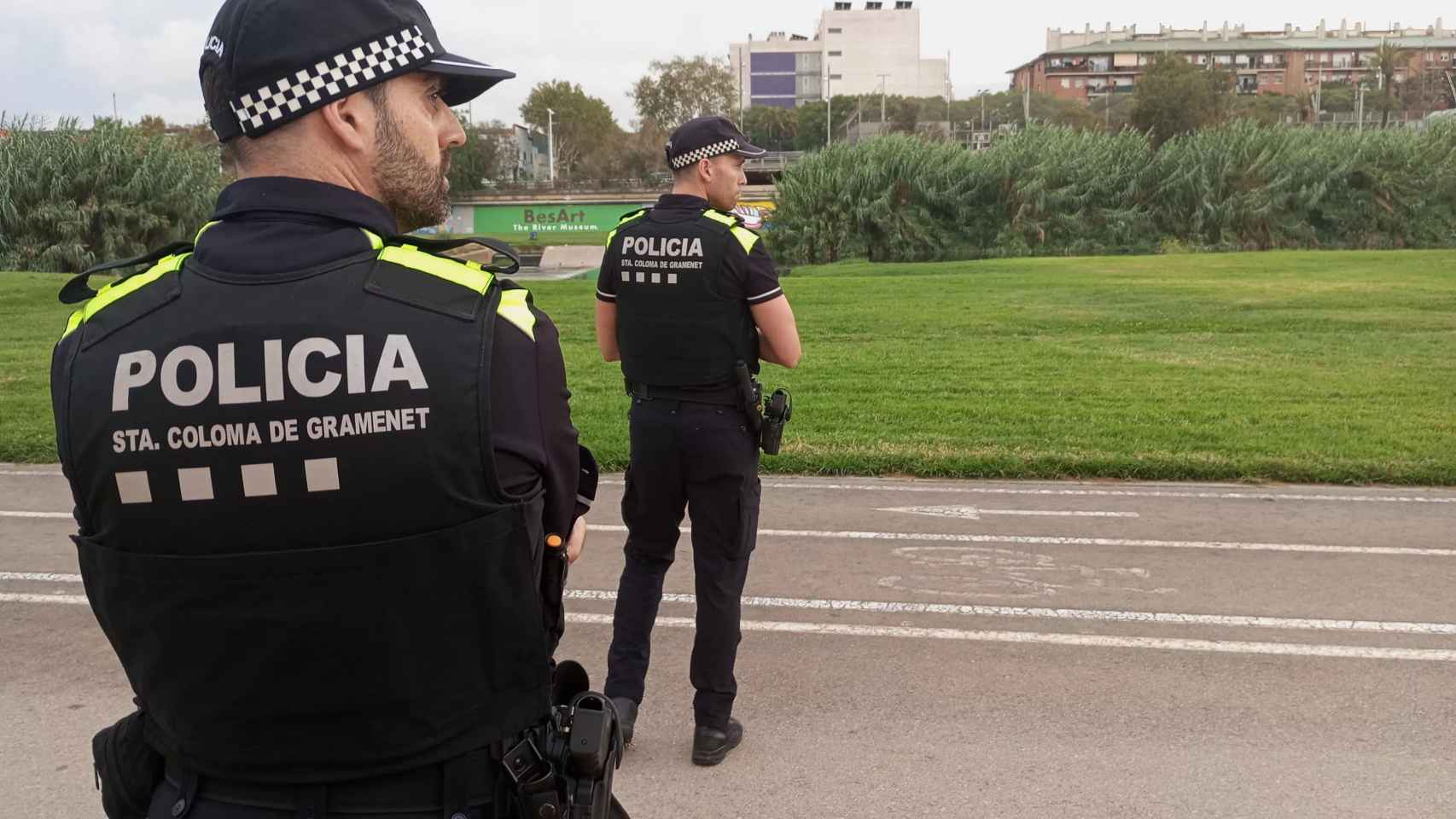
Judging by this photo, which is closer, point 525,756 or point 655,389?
point 525,756

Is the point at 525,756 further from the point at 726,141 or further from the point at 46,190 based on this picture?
the point at 46,190

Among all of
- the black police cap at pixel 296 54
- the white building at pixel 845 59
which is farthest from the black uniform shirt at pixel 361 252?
the white building at pixel 845 59

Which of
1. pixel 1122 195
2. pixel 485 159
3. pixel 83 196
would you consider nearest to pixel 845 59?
pixel 485 159

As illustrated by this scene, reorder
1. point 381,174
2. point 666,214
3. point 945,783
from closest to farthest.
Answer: point 381,174 < point 945,783 < point 666,214

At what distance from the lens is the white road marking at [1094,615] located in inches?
227

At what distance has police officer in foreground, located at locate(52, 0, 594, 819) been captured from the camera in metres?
1.75

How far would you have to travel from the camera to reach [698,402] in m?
4.61

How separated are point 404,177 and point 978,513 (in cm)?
671

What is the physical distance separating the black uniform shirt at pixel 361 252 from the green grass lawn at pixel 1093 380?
25.9 feet

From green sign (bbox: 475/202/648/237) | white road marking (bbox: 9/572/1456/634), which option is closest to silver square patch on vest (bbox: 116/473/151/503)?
white road marking (bbox: 9/572/1456/634)

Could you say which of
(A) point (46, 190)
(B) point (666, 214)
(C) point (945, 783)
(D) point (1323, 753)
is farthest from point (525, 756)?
(A) point (46, 190)

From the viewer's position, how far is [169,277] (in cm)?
184

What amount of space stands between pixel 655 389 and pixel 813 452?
5461 millimetres

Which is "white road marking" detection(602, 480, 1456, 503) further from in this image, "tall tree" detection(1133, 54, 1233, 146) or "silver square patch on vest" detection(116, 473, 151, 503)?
"tall tree" detection(1133, 54, 1233, 146)
